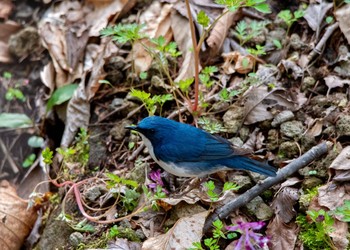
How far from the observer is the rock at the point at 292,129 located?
4.87 metres

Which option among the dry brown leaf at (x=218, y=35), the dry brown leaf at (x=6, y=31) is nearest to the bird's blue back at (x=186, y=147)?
the dry brown leaf at (x=218, y=35)

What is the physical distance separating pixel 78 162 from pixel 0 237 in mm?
1012

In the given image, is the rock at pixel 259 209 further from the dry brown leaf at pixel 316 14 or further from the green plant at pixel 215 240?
the dry brown leaf at pixel 316 14

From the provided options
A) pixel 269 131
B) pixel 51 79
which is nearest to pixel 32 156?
pixel 51 79

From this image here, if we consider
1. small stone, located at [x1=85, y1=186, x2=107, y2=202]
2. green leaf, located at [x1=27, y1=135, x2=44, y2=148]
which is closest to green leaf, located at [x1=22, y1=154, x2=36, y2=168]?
green leaf, located at [x1=27, y1=135, x2=44, y2=148]

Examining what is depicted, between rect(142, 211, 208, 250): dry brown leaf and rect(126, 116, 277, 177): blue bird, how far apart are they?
1.49 feet

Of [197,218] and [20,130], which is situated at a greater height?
[197,218]

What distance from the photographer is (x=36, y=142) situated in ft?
20.2

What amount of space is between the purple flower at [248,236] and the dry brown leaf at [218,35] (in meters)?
2.42

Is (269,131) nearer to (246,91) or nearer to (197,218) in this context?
(246,91)

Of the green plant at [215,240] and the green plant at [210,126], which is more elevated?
the green plant at [210,126]

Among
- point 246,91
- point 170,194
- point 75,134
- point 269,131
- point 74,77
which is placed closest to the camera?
point 170,194

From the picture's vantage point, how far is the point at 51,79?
6508mm

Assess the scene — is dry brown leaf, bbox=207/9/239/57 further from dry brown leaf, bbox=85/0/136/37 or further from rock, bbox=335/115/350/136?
rock, bbox=335/115/350/136
